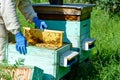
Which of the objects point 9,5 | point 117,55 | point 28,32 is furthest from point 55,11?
point 117,55

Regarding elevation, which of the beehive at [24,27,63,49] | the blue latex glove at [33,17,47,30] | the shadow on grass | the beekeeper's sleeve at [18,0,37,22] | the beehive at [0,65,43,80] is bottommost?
the shadow on grass

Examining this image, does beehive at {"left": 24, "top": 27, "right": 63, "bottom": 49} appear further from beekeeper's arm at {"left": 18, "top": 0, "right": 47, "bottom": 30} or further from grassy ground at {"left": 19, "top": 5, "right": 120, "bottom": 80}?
grassy ground at {"left": 19, "top": 5, "right": 120, "bottom": 80}

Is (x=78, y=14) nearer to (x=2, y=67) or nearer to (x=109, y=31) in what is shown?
(x=2, y=67)

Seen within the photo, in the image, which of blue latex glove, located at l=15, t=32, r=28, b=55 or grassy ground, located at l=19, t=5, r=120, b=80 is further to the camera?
grassy ground, located at l=19, t=5, r=120, b=80

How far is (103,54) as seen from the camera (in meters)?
5.71

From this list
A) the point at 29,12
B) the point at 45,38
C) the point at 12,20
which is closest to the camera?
the point at 12,20

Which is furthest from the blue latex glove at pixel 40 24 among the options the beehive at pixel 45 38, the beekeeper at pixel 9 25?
the beekeeper at pixel 9 25

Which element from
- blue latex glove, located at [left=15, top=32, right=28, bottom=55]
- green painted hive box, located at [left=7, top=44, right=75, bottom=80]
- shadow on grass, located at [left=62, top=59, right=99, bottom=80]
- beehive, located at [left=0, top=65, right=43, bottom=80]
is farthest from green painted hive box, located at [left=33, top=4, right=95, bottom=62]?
beehive, located at [left=0, top=65, right=43, bottom=80]

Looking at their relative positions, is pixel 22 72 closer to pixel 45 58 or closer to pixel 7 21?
pixel 45 58

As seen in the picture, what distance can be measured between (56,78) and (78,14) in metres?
0.95

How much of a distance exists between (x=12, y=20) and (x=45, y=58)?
1.83 ft

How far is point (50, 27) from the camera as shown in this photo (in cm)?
471

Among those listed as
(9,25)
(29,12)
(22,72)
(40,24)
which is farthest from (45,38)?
(22,72)

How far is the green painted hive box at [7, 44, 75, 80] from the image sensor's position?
3887mm
